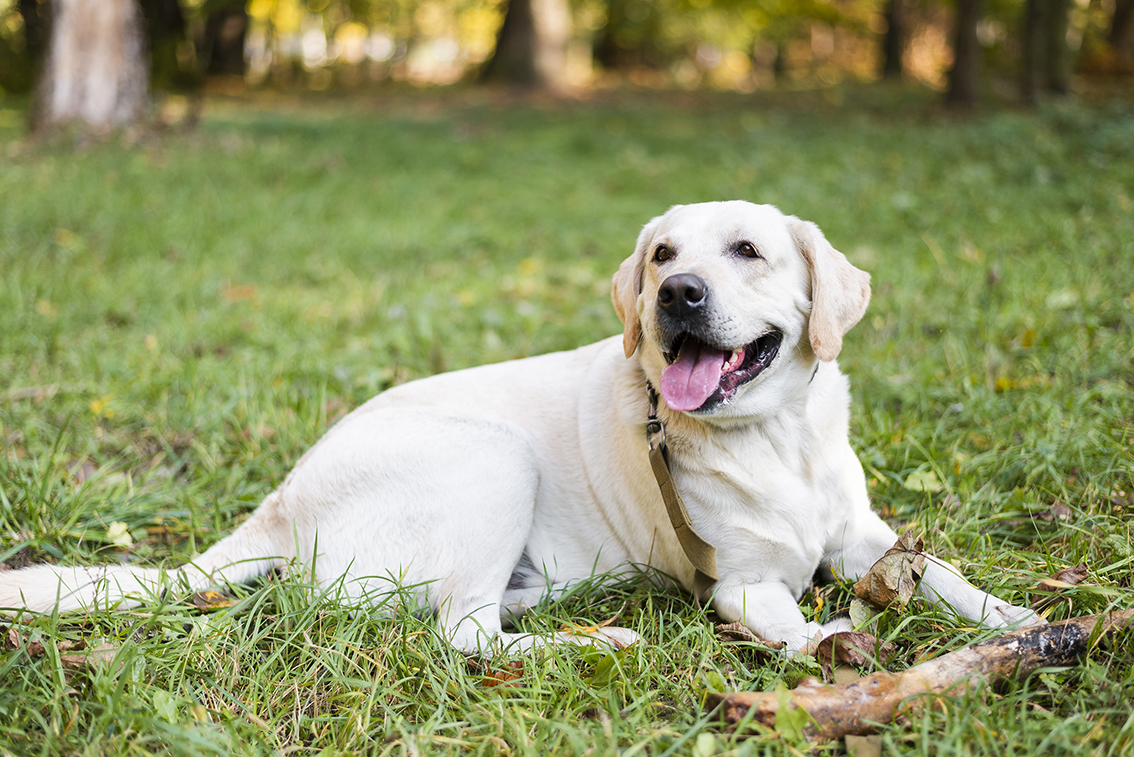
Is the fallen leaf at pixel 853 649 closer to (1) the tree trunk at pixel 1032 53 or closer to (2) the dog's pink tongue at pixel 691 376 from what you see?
(2) the dog's pink tongue at pixel 691 376

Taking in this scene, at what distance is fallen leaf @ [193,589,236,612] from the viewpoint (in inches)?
99.4

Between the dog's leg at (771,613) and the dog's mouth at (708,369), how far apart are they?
1.93ft

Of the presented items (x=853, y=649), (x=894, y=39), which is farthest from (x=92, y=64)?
(x=894, y=39)

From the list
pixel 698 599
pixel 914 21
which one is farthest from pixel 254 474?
pixel 914 21

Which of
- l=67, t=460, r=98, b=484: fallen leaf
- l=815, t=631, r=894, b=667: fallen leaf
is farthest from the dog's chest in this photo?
l=67, t=460, r=98, b=484: fallen leaf

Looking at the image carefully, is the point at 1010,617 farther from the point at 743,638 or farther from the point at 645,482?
the point at 645,482

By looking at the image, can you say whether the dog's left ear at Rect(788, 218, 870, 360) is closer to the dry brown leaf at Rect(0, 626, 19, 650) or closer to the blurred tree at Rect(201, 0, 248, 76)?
the dry brown leaf at Rect(0, 626, 19, 650)

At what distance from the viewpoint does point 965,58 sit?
12445mm

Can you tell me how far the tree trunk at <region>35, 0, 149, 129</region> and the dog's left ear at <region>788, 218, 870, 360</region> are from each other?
1024 cm

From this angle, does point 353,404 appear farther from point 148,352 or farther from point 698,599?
point 698,599

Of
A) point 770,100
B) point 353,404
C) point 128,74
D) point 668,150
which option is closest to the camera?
point 353,404

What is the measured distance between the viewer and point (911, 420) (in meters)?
3.39

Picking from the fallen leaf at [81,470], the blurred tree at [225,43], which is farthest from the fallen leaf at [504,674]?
the blurred tree at [225,43]

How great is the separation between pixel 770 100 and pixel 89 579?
1692 cm
